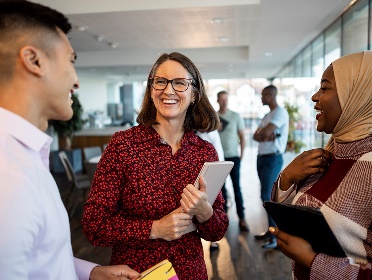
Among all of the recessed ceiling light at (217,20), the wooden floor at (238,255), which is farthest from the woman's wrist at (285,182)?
the recessed ceiling light at (217,20)

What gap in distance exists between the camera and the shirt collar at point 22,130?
74 centimetres

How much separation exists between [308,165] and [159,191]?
55 centimetres

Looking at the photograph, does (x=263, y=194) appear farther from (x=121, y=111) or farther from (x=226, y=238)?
(x=121, y=111)

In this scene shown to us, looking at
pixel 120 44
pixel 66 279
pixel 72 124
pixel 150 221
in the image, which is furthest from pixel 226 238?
pixel 72 124

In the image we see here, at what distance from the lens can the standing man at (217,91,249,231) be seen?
4.82 metres

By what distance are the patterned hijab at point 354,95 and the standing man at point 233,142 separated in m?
3.64

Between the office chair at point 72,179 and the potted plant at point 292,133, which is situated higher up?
the potted plant at point 292,133

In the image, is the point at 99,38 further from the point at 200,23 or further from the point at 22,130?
the point at 22,130

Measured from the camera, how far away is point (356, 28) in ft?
14.3

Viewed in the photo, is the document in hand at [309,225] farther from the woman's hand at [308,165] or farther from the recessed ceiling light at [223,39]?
the recessed ceiling light at [223,39]

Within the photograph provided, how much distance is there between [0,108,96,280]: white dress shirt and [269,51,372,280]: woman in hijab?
70 cm

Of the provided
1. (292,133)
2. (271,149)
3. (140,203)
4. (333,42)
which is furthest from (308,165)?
(292,133)

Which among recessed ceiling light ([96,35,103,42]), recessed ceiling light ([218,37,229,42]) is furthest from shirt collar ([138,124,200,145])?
recessed ceiling light ([218,37,229,42])

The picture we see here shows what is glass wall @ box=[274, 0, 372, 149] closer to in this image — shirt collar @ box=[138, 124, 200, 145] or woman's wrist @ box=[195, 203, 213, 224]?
shirt collar @ box=[138, 124, 200, 145]
